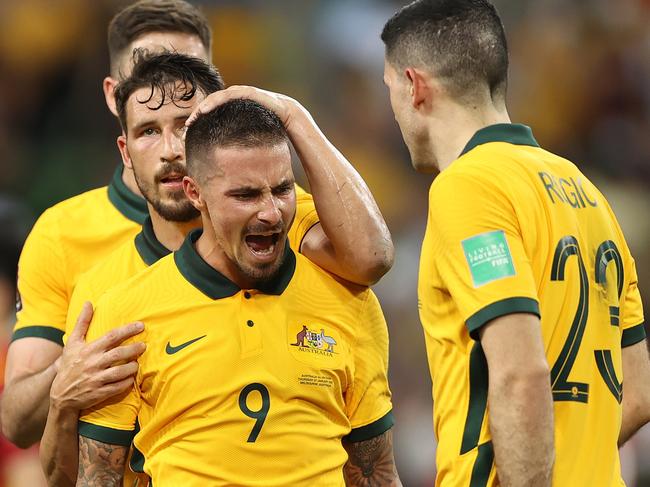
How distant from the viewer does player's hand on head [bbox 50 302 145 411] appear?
3092 millimetres

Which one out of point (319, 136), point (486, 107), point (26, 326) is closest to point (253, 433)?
point (319, 136)

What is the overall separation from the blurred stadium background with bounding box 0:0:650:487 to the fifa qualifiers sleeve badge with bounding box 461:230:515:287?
16.8 ft

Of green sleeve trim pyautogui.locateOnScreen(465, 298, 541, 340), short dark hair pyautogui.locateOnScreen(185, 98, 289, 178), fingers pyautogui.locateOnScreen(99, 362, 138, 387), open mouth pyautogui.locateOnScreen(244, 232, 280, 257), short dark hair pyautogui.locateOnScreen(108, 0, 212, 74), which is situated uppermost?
short dark hair pyautogui.locateOnScreen(108, 0, 212, 74)

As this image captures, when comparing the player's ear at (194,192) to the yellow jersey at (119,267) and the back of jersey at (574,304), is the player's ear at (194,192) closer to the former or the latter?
the yellow jersey at (119,267)

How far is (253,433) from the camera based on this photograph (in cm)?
306

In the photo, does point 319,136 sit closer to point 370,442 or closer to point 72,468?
point 370,442

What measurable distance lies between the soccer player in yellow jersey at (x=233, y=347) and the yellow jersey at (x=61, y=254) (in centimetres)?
96

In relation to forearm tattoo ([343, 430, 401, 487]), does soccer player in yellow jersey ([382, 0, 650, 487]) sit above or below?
above

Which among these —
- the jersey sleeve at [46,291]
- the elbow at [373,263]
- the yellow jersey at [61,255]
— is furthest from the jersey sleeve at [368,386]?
the jersey sleeve at [46,291]

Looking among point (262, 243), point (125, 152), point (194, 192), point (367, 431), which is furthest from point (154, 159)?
point (367, 431)

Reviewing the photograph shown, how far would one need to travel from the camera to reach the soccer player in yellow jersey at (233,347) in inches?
120

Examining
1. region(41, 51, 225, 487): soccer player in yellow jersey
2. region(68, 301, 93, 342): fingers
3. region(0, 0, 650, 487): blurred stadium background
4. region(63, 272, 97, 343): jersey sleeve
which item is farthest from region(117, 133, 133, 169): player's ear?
region(0, 0, 650, 487): blurred stadium background

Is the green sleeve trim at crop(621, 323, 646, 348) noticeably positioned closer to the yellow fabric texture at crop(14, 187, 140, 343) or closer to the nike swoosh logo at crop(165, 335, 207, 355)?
the nike swoosh logo at crop(165, 335, 207, 355)

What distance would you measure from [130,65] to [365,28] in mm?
5108
